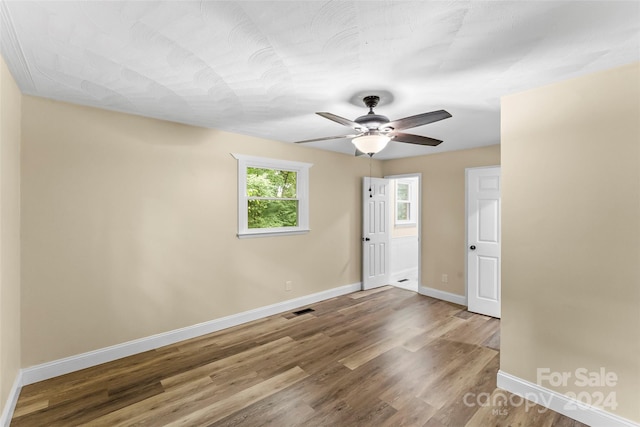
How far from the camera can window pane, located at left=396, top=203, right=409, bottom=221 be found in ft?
21.3

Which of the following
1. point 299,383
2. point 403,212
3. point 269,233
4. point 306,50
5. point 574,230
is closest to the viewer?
point 306,50

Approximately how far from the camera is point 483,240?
166 inches

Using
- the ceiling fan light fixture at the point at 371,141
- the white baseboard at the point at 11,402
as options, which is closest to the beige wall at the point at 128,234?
the white baseboard at the point at 11,402

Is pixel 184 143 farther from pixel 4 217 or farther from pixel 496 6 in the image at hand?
pixel 496 6

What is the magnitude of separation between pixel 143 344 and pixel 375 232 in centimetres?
384

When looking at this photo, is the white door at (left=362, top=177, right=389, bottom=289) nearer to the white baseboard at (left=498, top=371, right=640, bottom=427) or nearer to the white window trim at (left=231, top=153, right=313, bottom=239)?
the white window trim at (left=231, top=153, right=313, bottom=239)

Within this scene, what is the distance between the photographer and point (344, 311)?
13.8ft

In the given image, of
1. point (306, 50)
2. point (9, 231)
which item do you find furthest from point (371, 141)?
point (9, 231)

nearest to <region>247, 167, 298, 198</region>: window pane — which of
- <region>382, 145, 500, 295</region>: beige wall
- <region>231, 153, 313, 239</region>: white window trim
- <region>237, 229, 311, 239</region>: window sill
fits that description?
<region>231, 153, 313, 239</region>: white window trim

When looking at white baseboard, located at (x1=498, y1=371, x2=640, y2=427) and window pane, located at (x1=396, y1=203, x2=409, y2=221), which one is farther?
window pane, located at (x1=396, y1=203, x2=409, y2=221)

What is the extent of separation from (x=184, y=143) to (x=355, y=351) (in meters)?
2.90

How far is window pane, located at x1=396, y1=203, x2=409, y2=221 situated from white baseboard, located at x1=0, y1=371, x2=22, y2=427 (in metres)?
5.88

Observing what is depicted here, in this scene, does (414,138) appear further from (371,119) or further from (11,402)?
(11,402)

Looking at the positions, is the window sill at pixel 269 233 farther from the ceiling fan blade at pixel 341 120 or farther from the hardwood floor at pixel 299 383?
the ceiling fan blade at pixel 341 120
